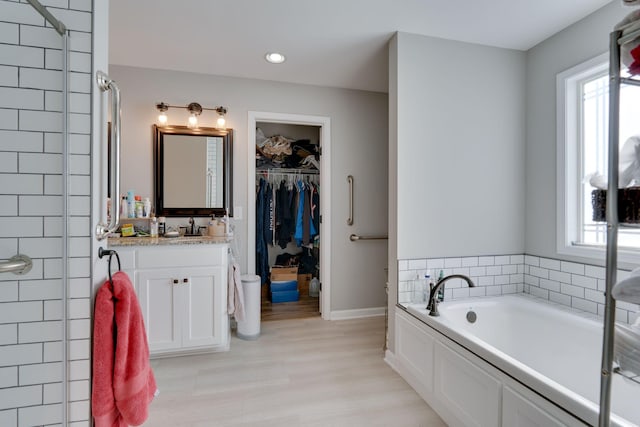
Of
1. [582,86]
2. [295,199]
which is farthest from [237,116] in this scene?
[582,86]

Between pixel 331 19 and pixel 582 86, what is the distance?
5.87 ft

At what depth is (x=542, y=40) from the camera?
7.61 feet

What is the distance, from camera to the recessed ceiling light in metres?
2.55

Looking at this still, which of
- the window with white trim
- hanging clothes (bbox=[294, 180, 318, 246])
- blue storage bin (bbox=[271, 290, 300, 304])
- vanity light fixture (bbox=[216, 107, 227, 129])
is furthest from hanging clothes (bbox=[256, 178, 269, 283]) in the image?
the window with white trim

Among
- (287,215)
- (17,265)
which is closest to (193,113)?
(287,215)

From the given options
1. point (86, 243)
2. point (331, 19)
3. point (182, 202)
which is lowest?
point (86, 243)

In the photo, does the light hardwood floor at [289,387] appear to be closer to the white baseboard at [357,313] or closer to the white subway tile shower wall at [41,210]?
the white baseboard at [357,313]

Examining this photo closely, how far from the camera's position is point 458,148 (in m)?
2.33

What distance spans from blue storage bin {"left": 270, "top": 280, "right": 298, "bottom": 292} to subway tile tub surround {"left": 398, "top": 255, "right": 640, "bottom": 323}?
185 cm

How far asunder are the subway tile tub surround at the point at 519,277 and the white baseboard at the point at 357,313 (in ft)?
3.73

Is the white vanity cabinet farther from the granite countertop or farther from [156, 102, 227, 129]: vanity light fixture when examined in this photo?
[156, 102, 227, 129]: vanity light fixture

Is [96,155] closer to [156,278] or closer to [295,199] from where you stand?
[156,278]

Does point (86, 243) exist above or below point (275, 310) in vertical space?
above

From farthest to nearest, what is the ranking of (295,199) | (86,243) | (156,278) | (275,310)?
1. (295,199)
2. (275,310)
3. (156,278)
4. (86,243)
